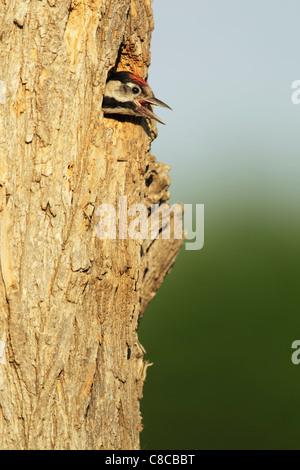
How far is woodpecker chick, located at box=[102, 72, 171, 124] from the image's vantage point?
369 cm

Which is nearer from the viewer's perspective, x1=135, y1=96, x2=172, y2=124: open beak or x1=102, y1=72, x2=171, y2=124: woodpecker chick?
x1=102, y1=72, x2=171, y2=124: woodpecker chick

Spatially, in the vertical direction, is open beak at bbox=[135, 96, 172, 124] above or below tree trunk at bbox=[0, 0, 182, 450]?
above

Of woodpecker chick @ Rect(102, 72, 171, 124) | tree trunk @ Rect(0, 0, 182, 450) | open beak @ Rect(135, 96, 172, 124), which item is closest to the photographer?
tree trunk @ Rect(0, 0, 182, 450)

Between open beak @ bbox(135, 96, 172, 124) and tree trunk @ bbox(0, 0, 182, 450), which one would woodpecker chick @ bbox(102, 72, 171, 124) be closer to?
open beak @ bbox(135, 96, 172, 124)

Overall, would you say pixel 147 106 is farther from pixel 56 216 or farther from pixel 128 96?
pixel 56 216

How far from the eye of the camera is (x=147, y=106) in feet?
13.3

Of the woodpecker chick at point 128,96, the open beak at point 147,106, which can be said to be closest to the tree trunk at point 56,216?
the woodpecker chick at point 128,96

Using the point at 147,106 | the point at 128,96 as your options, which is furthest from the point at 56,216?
the point at 147,106

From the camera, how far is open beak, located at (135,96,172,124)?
152 inches

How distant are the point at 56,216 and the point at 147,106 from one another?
1.22 m

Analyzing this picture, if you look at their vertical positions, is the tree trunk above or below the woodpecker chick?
below

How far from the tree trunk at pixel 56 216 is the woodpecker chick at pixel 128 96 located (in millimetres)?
195

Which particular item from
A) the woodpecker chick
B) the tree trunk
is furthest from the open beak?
the tree trunk

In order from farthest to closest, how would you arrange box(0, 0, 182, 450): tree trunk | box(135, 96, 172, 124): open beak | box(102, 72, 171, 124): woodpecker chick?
box(135, 96, 172, 124): open beak
box(102, 72, 171, 124): woodpecker chick
box(0, 0, 182, 450): tree trunk
